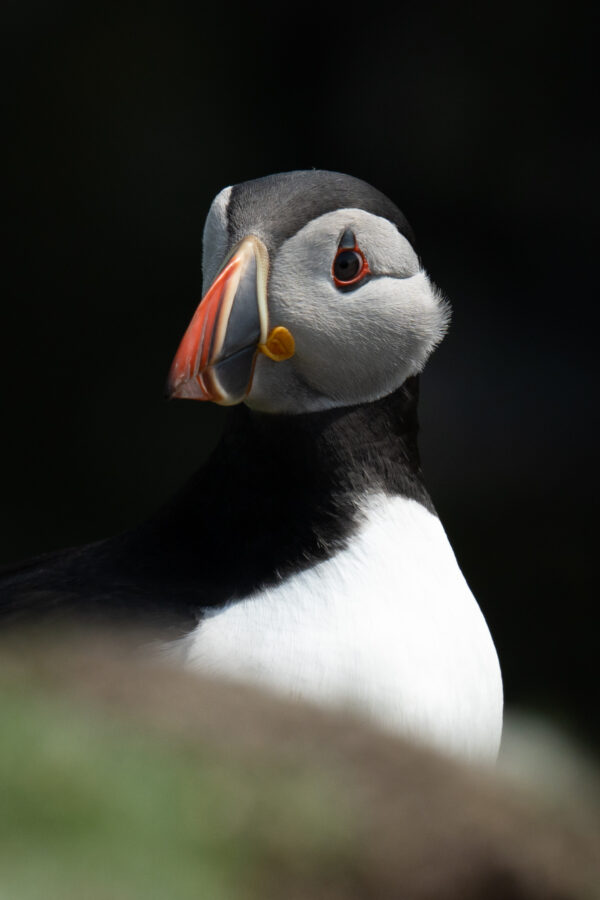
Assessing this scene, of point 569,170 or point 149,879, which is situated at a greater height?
point 149,879

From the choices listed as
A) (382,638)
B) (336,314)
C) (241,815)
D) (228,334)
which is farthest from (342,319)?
(241,815)

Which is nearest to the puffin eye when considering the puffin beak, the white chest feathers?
the puffin beak

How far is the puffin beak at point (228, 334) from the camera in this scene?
2.77 meters

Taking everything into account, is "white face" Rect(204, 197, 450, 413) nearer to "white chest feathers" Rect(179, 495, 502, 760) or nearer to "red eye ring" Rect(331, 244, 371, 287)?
"red eye ring" Rect(331, 244, 371, 287)

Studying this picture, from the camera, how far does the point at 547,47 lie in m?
6.98

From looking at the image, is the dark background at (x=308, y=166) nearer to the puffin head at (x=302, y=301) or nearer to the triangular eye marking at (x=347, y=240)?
the puffin head at (x=302, y=301)

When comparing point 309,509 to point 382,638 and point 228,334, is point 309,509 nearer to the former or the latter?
point 382,638

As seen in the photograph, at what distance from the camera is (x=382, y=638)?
2830 mm

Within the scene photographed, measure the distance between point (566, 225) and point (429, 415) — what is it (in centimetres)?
131

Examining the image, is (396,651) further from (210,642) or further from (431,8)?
(431,8)

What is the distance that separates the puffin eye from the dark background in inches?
160

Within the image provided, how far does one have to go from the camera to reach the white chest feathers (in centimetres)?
272

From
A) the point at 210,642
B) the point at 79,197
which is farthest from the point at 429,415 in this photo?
the point at 210,642

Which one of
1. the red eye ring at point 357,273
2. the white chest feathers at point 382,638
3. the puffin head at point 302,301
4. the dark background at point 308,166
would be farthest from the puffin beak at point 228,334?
the dark background at point 308,166
